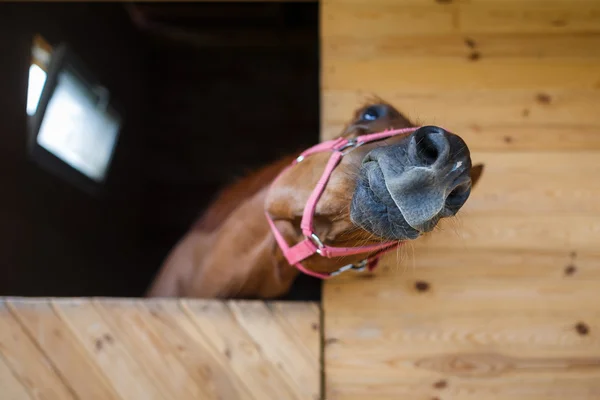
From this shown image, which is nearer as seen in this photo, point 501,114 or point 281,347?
point 281,347

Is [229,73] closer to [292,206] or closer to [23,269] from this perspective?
[23,269]

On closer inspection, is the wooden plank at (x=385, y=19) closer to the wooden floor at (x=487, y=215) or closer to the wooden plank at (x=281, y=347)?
the wooden floor at (x=487, y=215)

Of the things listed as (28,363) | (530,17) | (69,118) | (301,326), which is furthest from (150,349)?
(69,118)

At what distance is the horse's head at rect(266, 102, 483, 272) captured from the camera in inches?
37.7

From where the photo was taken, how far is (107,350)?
166 centimetres

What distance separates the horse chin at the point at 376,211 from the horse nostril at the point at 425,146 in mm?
126

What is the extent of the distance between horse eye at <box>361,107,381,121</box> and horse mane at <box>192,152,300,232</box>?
0.44 metres

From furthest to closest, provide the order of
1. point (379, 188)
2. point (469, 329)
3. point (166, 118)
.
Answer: point (166, 118) < point (469, 329) < point (379, 188)

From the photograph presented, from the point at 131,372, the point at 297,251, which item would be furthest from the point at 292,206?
the point at 131,372

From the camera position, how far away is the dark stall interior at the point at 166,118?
120 inches

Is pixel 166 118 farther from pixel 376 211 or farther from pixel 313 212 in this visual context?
pixel 376 211

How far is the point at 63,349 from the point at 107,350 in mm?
129

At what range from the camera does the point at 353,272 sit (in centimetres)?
178

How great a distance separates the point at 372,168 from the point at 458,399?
96 centimetres
